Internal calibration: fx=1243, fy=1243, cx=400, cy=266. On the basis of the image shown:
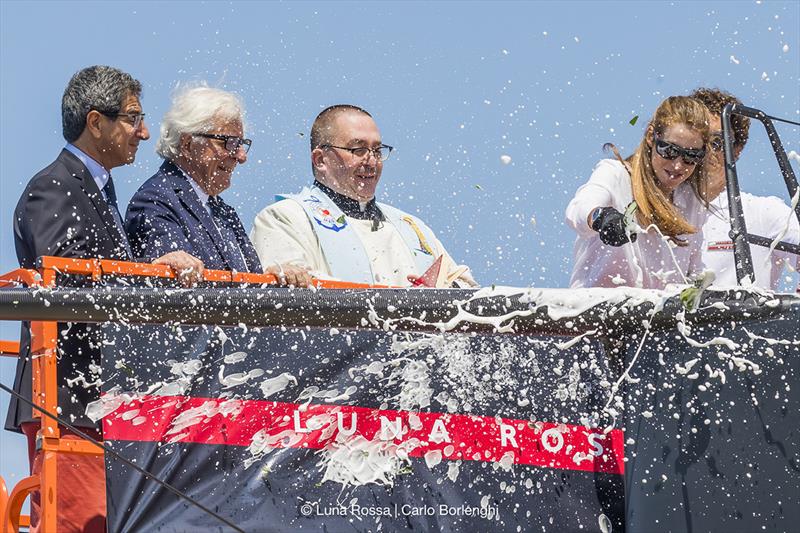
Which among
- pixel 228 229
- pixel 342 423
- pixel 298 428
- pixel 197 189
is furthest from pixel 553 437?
pixel 197 189

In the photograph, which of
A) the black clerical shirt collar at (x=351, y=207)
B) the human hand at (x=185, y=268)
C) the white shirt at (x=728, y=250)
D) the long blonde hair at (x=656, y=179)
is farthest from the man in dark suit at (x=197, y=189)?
the white shirt at (x=728, y=250)

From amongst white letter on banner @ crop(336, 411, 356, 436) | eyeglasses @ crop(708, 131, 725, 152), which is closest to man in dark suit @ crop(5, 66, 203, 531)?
white letter on banner @ crop(336, 411, 356, 436)

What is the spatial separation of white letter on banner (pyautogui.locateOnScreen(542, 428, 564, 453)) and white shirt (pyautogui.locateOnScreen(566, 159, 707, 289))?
1494mm

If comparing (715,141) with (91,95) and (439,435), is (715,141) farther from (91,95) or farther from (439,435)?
(91,95)

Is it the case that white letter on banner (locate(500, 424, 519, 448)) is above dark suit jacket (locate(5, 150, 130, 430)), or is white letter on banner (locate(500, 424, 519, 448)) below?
below

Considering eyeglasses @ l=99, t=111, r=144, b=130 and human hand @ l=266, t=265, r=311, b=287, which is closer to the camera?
human hand @ l=266, t=265, r=311, b=287

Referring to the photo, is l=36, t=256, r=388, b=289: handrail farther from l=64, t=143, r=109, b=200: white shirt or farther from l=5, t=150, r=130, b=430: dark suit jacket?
l=64, t=143, r=109, b=200: white shirt

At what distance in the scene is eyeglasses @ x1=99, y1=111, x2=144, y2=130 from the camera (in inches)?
195

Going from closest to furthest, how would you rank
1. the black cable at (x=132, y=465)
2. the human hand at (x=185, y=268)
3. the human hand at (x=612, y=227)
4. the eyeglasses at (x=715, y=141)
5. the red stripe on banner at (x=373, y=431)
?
the black cable at (x=132, y=465), the red stripe on banner at (x=373, y=431), the human hand at (x=185, y=268), the human hand at (x=612, y=227), the eyeglasses at (x=715, y=141)

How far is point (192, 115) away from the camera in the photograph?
527 centimetres

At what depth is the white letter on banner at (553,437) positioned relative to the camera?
3717 mm

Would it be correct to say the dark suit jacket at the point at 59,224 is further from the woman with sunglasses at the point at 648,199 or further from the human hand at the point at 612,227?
the woman with sunglasses at the point at 648,199

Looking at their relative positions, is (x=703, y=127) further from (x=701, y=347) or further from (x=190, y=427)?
(x=190, y=427)

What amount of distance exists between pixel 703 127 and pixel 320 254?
1709 mm
